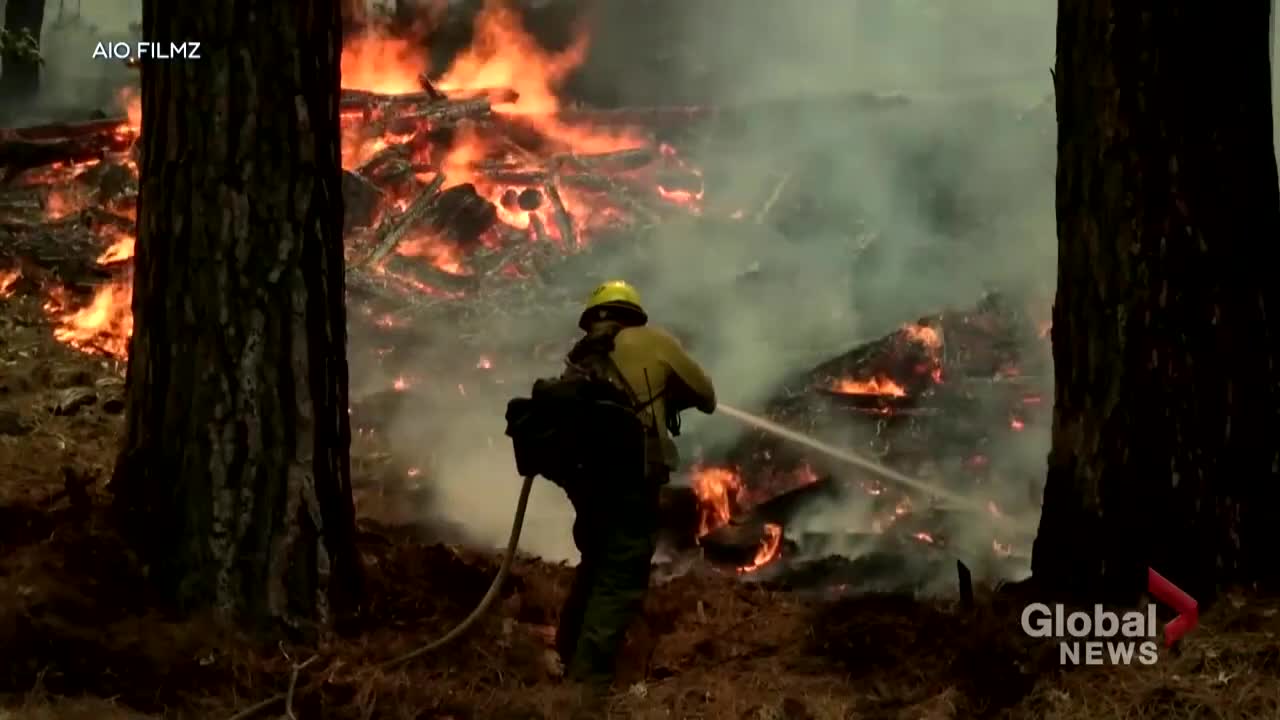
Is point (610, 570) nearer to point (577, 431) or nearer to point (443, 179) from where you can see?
point (577, 431)

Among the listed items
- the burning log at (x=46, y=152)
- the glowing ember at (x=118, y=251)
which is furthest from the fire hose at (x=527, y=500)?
the burning log at (x=46, y=152)

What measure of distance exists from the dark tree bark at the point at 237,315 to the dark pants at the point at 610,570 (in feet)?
3.45

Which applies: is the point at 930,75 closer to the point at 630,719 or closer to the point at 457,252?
the point at 457,252

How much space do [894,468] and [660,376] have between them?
3132 millimetres

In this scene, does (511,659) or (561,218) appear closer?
(511,659)

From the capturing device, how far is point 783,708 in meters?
4.20

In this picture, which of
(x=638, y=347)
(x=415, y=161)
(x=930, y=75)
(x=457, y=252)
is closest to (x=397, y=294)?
(x=457, y=252)

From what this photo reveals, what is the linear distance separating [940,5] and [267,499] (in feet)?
47.9

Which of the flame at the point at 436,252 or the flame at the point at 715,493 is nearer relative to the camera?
the flame at the point at 715,493

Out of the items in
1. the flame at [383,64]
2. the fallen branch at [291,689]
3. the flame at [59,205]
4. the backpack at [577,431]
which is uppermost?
the flame at [383,64]

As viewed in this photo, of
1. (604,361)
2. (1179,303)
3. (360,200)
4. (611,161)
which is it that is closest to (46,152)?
(360,200)

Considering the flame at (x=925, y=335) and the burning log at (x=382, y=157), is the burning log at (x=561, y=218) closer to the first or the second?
the burning log at (x=382, y=157)

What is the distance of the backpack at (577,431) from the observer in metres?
4.80

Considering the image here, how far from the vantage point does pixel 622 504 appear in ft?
16.0
